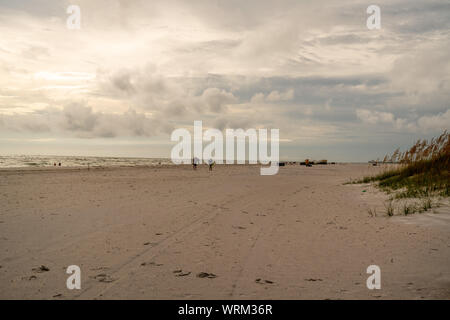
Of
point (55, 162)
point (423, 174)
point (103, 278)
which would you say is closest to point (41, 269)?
point (103, 278)

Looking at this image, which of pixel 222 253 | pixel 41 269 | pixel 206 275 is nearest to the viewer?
pixel 206 275

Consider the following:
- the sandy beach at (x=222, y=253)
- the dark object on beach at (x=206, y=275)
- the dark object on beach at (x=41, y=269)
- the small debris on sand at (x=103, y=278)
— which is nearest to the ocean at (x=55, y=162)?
the sandy beach at (x=222, y=253)

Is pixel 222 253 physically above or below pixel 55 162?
below

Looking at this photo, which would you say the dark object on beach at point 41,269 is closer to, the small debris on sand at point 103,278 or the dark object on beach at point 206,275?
the small debris on sand at point 103,278

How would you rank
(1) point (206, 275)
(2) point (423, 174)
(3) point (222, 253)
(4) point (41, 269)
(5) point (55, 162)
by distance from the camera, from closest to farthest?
(1) point (206, 275) → (4) point (41, 269) → (3) point (222, 253) → (2) point (423, 174) → (5) point (55, 162)

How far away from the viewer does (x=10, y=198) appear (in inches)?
543

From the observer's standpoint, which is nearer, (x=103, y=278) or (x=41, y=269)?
(x=103, y=278)

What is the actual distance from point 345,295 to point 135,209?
8.68 metres

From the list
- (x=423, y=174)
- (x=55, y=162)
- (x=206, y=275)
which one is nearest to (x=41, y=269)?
(x=206, y=275)

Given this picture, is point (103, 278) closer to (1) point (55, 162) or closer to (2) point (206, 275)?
(2) point (206, 275)

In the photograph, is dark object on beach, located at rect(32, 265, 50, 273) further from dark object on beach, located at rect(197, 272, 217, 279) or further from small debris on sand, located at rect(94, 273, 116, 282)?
dark object on beach, located at rect(197, 272, 217, 279)
